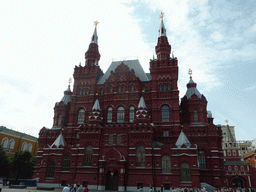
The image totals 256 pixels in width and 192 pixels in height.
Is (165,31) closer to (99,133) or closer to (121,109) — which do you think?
(121,109)

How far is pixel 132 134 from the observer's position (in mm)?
37062

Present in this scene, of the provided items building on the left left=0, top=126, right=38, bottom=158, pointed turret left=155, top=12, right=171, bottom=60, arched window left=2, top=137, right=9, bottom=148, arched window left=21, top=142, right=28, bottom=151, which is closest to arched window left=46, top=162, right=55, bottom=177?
building on the left left=0, top=126, right=38, bottom=158

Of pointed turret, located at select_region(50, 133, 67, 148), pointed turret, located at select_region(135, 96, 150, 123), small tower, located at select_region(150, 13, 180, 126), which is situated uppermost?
small tower, located at select_region(150, 13, 180, 126)

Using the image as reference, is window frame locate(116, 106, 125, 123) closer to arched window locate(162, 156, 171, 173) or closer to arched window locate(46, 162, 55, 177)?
arched window locate(162, 156, 171, 173)

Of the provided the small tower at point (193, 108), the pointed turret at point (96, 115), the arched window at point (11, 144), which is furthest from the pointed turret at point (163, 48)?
the arched window at point (11, 144)

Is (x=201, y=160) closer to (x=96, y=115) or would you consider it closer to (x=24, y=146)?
(x=96, y=115)

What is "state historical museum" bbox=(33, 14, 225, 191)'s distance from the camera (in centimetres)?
3447

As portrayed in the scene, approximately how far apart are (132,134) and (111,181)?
8990mm

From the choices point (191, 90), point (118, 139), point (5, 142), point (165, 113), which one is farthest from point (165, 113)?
point (5, 142)

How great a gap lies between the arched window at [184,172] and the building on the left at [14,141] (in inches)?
1887

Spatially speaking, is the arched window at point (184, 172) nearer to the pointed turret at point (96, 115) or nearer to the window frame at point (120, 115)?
the window frame at point (120, 115)

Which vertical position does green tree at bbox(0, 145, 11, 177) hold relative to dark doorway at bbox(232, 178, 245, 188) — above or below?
above

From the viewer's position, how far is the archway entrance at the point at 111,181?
1380 inches

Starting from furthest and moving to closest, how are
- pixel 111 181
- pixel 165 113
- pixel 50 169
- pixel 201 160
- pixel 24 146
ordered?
pixel 24 146, pixel 165 113, pixel 50 169, pixel 201 160, pixel 111 181
